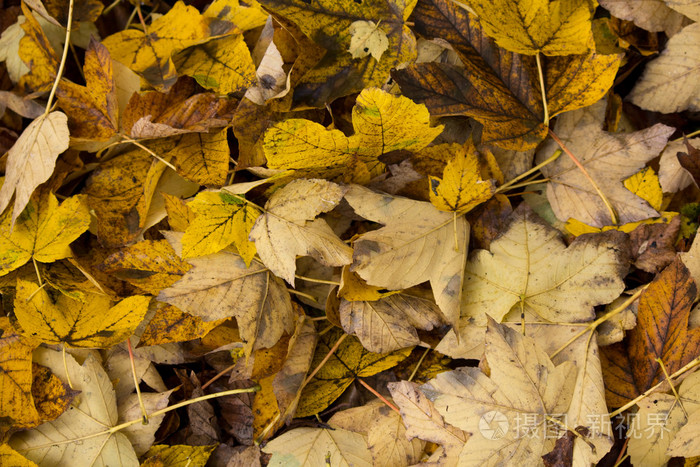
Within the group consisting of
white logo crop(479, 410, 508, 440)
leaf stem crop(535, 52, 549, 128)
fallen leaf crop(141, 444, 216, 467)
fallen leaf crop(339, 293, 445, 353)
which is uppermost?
leaf stem crop(535, 52, 549, 128)

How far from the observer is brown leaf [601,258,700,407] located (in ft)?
2.84

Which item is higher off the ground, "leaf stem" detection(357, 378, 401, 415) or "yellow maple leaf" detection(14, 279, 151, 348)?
"yellow maple leaf" detection(14, 279, 151, 348)

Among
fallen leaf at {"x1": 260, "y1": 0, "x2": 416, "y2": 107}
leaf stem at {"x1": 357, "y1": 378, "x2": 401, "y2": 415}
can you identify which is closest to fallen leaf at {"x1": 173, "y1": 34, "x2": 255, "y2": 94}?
fallen leaf at {"x1": 260, "y1": 0, "x2": 416, "y2": 107}

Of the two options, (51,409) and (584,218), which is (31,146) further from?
(584,218)

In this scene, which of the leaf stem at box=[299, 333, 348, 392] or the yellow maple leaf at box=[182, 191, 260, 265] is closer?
the yellow maple leaf at box=[182, 191, 260, 265]

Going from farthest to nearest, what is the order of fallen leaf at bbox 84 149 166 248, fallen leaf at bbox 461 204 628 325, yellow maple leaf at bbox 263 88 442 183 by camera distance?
fallen leaf at bbox 84 149 166 248 → fallen leaf at bbox 461 204 628 325 → yellow maple leaf at bbox 263 88 442 183

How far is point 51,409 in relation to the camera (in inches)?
39.0

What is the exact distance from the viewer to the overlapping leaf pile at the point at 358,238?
87 centimetres

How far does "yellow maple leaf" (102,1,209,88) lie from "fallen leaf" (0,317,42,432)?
575 millimetres

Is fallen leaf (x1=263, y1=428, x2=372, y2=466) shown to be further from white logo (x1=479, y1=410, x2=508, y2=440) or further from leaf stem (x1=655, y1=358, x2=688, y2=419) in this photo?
leaf stem (x1=655, y1=358, x2=688, y2=419)

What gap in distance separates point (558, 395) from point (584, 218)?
1.05 ft

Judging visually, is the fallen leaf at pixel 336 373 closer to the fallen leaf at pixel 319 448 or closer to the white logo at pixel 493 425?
the fallen leaf at pixel 319 448

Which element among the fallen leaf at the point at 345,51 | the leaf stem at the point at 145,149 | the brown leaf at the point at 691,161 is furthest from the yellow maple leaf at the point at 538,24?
the leaf stem at the point at 145,149

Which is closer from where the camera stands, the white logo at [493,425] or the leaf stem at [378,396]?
the white logo at [493,425]
